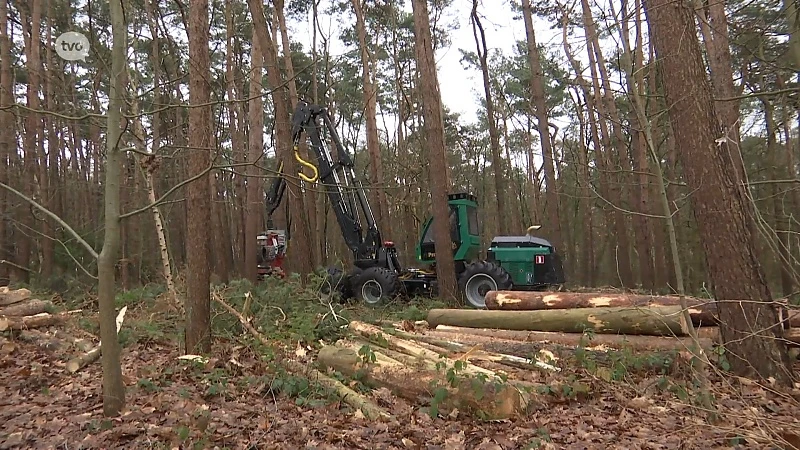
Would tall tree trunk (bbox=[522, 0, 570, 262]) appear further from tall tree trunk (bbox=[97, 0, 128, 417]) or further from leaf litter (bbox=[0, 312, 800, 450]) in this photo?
tall tree trunk (bbox=[97, 0, 128, 417])

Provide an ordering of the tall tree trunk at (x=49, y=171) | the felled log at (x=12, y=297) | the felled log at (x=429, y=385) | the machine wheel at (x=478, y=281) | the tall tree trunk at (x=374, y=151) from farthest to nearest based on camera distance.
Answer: the tall tree trunk at (x=374, y=151), the tall tree trunk at (x=49, y=171), the machine wheel at (x=478, y=281), the felled log at (x=12, y=297), the felled log at (x=429, y=385)

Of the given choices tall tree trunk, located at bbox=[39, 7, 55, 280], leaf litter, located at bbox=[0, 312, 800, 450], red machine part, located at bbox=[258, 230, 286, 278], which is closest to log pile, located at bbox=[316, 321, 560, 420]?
leaf litter, located at bbox=[0, 312, 800, 450]

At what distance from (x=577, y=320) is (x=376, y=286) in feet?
16.4

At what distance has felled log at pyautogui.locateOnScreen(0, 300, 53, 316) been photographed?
7289 millimetres

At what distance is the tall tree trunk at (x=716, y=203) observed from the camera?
5.17 metres

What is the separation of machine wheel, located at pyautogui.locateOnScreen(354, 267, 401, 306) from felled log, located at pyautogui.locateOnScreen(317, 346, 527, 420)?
181 inches

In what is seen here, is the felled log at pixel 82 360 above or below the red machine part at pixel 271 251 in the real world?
below

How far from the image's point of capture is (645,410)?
5.03m

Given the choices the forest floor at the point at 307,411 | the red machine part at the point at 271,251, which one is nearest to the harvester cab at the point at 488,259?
the forest floor at the point at 307,411

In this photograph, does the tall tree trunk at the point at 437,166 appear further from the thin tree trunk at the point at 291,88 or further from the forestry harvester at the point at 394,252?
the thin tree trunk at the point at 291,88

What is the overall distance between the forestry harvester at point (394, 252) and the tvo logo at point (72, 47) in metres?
5.61

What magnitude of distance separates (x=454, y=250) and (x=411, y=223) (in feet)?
41.7

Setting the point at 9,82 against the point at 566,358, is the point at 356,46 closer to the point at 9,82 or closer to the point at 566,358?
the point at 9,82

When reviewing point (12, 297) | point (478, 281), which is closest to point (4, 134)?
point (12, 297)
